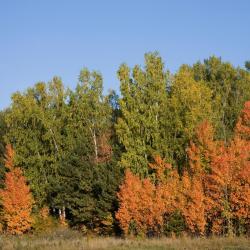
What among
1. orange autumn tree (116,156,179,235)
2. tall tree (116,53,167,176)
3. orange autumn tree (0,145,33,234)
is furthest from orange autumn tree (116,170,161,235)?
orange autumn tree (0,145,33,234)

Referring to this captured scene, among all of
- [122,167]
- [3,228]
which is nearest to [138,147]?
[122,167]

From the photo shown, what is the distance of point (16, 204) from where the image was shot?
49750 mm

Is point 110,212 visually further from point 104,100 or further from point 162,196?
point 104,100

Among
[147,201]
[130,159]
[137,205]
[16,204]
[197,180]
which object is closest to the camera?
[197,180]

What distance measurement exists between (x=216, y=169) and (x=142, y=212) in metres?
9.25

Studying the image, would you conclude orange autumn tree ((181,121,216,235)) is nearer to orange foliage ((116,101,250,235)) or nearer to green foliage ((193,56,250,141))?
orange foliage ((116,101,250,235))

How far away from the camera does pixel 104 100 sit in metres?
52.9

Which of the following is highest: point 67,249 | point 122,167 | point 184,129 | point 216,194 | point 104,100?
point 104,100

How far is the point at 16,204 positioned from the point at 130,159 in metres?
13.2

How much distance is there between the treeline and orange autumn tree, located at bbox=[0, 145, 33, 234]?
0.33 feet

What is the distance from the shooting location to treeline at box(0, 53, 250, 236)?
37.5 meters

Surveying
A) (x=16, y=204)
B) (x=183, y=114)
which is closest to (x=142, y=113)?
(x=183, y=114)

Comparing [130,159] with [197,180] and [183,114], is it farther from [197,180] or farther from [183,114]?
[197,180]

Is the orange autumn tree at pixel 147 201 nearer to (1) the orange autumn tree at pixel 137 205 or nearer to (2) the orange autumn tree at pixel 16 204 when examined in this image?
(1) the orange autumn tree at pixel 137 205
